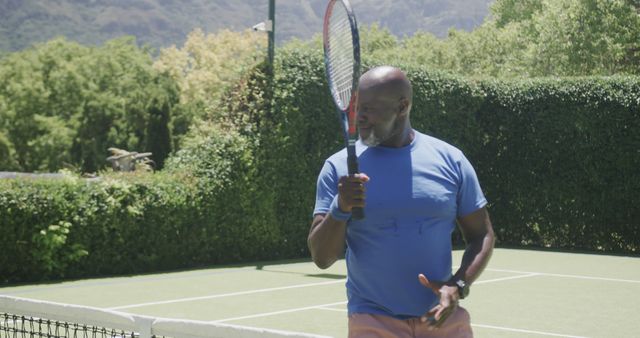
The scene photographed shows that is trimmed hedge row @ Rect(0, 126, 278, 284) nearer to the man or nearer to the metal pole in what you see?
the metal pole

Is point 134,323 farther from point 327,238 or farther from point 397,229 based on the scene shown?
point 397,229

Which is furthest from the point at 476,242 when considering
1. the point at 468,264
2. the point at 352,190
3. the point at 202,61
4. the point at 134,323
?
the point at 202,61

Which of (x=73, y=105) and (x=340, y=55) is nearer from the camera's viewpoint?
(x=340, y=55)

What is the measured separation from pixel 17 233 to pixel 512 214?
10744 millimetres

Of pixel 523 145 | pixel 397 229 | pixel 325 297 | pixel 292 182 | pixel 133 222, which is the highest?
pixel 397 229

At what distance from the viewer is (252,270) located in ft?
53.4

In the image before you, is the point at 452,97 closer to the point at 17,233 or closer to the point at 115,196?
the point at 115,196

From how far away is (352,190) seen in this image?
3.67m

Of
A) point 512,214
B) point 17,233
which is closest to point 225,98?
point 17,233

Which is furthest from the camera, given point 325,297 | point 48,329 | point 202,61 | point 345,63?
point 202,61

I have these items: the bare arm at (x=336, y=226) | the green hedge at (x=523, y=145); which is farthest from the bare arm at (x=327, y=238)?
the green hedge at (x=523, y=145)

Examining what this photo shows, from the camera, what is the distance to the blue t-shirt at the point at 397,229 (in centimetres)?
395

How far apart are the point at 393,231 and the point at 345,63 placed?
88cm

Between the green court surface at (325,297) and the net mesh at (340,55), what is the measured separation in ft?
19.0
